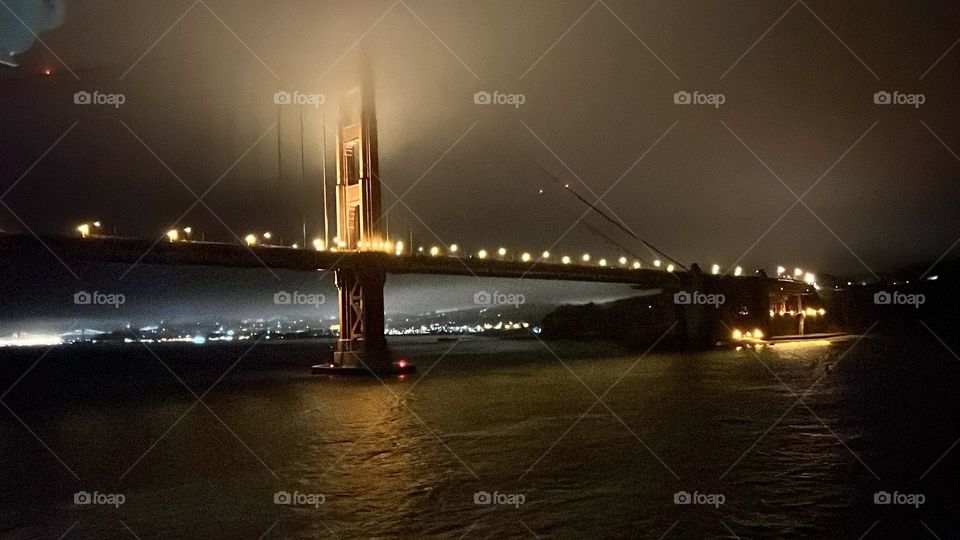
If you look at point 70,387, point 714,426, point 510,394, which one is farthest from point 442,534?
point 70,387

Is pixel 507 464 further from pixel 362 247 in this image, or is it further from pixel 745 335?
pixel 745 335

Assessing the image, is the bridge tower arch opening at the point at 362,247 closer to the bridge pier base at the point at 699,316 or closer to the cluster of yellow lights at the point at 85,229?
the cluster of yellow lights at the point at 85,229

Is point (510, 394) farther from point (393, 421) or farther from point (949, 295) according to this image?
point (949, 295)

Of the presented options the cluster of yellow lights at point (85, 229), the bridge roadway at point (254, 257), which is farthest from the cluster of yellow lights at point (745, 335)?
the cluster of yellow lights at point (85, 229)

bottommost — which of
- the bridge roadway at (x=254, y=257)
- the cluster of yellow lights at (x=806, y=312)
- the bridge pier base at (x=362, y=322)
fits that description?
the bridge pier base at (x=362, y=322)

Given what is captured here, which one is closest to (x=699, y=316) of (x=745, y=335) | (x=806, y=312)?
(x=745, y=335)

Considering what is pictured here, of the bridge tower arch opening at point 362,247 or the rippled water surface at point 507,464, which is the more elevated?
the bridge tower arch opening at point 362,247
